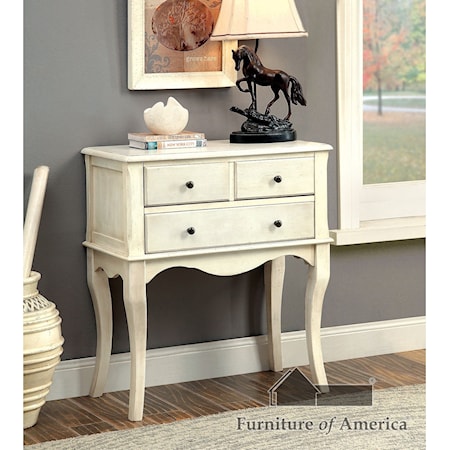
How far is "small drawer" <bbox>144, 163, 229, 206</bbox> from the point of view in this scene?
2.56m

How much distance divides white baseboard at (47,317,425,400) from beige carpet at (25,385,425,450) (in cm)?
41

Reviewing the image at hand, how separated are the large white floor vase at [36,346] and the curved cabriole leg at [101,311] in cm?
26

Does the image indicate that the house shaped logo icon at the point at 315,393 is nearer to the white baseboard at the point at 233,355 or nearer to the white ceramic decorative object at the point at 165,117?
the white baseboard at the point at 233,355

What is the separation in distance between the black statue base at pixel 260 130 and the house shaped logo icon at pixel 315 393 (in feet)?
3.01

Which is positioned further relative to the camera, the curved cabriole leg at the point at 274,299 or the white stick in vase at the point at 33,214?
the curved cabriole leg at the point at 274,299

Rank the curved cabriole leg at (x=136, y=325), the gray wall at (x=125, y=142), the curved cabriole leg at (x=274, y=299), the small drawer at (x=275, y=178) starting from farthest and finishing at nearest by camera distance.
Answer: the curved cabriole leg at (x=274, y=299) < the gray wall at (x=125, y=142) < the small drawer at (x=275, y=178) < the curved cabriole leg at (x=136, y=325)

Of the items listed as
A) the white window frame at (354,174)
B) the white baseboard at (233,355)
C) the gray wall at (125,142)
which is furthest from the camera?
the white window frame at (354,174)

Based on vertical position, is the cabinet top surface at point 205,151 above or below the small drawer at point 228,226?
above

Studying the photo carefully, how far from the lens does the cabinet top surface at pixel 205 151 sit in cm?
255

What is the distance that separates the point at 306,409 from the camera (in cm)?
280

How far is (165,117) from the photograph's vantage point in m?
2.71

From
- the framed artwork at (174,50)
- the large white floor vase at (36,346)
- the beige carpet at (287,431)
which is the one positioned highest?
the framed artwork at (174,50)

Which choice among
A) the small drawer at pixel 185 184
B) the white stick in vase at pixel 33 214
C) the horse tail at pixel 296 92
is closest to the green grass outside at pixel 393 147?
the horse tail at pixel 296 92
